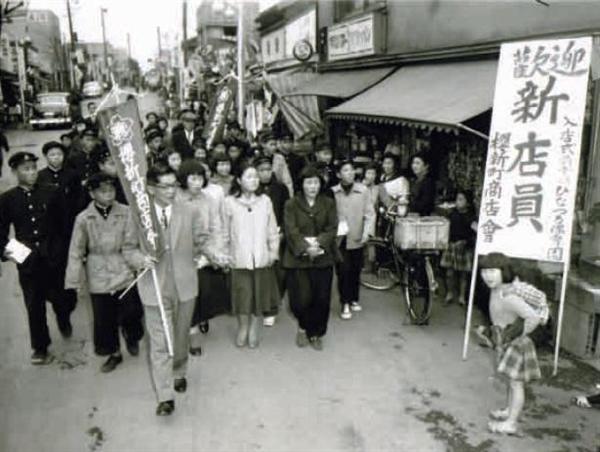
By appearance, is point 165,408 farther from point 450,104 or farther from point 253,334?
point 450,104

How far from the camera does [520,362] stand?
14.5 ft

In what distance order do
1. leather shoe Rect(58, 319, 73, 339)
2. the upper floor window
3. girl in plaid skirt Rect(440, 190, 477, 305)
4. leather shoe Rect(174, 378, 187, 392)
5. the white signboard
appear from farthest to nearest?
the upper floor window, the white signboard, girl in plaid skirt Rect(440, 190, 477, 305), leather shoe Rect(58, 319, 73, 339), leather shoe Rect(174, 378, 187, 392)

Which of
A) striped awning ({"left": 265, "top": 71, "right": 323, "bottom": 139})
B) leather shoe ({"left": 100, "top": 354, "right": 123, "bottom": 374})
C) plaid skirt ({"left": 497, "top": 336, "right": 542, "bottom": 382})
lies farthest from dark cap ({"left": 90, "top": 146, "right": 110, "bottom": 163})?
plaid skirt ({"left": 497, "top": 336, "right": 542, "bottom": 382})

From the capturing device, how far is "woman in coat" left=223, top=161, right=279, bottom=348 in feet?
20.0

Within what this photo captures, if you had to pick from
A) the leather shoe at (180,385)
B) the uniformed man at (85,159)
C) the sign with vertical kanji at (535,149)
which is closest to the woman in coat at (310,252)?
the leather shoe at (180,385)

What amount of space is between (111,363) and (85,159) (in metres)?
3.98

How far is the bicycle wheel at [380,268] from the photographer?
26.9 ft

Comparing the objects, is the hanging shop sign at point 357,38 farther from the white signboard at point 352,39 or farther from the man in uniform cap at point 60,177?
the man in uniform cap at point 60,177

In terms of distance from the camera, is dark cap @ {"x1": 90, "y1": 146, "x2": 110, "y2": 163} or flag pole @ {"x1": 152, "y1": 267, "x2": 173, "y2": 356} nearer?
flag pole @ {"x1": 152, "y1": 267, "x2": 173, "y2": 356}

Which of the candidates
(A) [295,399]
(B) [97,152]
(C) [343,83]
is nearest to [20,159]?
(B) [97,152]

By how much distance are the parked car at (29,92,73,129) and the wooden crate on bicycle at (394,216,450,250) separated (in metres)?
32.4

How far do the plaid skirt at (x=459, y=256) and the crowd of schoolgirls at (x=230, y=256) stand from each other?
0.01 meters

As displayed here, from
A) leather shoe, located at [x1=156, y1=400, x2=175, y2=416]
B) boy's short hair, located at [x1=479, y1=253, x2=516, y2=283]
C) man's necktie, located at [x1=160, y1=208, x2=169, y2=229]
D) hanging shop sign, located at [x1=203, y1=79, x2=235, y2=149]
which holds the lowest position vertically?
leather shoe, located at [x1=156, y1=400, x2=175, y2=416]

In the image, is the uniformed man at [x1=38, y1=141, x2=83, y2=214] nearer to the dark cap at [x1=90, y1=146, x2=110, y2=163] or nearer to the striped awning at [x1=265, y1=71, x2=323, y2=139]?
the dark cap at [x1=90, y1=146, x2=110, y2=163]
